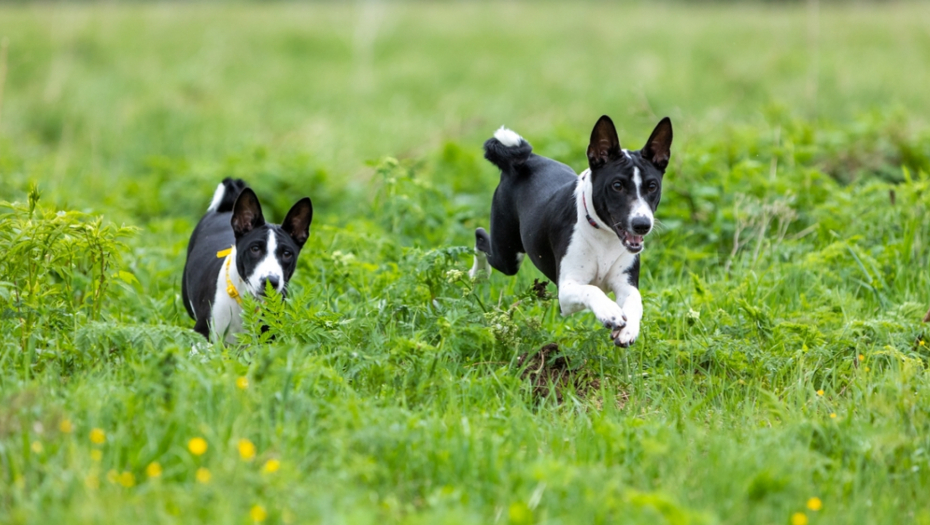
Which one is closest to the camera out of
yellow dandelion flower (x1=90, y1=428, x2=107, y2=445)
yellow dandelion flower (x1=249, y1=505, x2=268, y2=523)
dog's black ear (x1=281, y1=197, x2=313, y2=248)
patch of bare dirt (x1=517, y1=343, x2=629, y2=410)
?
yellow dandelion flower (x1=249, y1=505, x2=268, y2=523)

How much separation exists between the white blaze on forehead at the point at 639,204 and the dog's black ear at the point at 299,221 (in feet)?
5.87

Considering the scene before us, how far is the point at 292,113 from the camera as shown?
39.1 feet

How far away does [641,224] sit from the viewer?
4406 mm

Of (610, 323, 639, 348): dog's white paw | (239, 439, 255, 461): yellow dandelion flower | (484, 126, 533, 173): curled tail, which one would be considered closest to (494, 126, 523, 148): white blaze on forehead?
(484, 126, 533, 173): curled tail

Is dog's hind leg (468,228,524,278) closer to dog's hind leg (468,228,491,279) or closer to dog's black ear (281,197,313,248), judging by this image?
dog's hind leg (468,228,491,279)

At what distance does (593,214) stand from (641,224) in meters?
0.36

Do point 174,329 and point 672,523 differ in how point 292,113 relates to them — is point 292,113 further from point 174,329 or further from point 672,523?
point 672,523

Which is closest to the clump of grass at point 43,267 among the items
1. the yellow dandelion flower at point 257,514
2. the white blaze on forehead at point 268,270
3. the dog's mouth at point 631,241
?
the white blaze on forehead at point 268,270

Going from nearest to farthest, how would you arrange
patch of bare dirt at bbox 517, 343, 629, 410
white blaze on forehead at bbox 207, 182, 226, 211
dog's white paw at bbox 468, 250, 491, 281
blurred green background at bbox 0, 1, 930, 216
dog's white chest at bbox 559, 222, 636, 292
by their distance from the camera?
patch of bare dirt at bbox 517, 343, 629, 410 → dog's white chest at bbox 559, 222, 636, 292 → dog's white paw at bbox 468, 250, 491, 281 → white blaze on forehead at bbox 207, 182, 226, 211 → blurred green background at bbox 0, 1, 930, 216

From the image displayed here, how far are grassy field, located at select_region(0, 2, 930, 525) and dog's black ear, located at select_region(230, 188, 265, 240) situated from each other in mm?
500

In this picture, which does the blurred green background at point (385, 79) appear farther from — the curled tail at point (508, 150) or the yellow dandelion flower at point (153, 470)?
the yellow dandelion flower at point (153, 470)

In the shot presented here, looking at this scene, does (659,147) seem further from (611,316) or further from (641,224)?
(611,316)

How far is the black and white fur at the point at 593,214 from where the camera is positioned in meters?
4.52

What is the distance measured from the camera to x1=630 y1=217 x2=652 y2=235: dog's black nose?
440 centimetres
